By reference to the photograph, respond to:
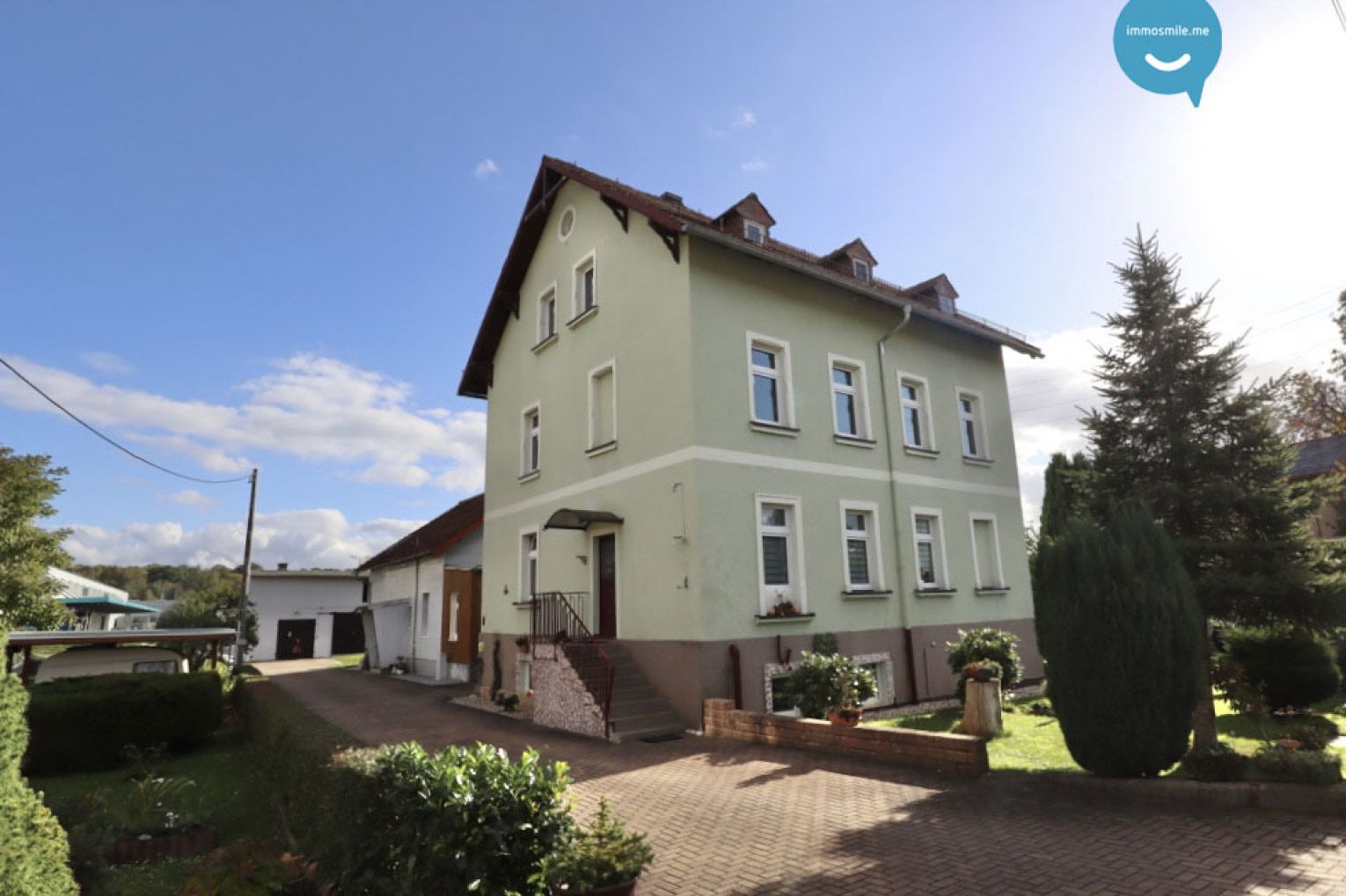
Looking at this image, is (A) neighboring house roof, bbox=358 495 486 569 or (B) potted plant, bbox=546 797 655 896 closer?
(B) potted plant, bbox=546 797 655 896

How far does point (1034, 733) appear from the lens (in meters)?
11.3

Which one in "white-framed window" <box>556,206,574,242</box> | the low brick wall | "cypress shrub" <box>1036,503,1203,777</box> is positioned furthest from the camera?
"white-framed window" <box>556,206,574,242</box>

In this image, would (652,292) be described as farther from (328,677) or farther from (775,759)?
(328,677)

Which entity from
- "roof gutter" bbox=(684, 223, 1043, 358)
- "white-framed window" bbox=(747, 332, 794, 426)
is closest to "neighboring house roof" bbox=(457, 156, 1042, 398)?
"roof gutter" bbox=(684, 223, 1043, 358)

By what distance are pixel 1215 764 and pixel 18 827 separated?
953 cm

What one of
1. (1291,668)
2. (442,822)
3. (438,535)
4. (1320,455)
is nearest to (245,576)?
(438,535)

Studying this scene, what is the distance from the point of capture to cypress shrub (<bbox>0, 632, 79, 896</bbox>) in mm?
3781

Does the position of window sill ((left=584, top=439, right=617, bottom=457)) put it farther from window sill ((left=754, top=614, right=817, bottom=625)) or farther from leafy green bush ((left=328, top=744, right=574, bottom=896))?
leafy green bush ((left=328, top=744, right=574, bottom=896))

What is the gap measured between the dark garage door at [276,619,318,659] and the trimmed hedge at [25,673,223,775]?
2458 centimetres

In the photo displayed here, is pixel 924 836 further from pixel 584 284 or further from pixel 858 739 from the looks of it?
pixel 584 284

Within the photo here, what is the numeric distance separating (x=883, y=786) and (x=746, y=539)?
5624 mm

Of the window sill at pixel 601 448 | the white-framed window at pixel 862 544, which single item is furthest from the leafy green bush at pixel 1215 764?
the window sill at pixel 601 448

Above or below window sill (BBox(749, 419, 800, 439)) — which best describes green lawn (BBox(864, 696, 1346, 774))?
below

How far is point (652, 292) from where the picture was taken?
14602mm
